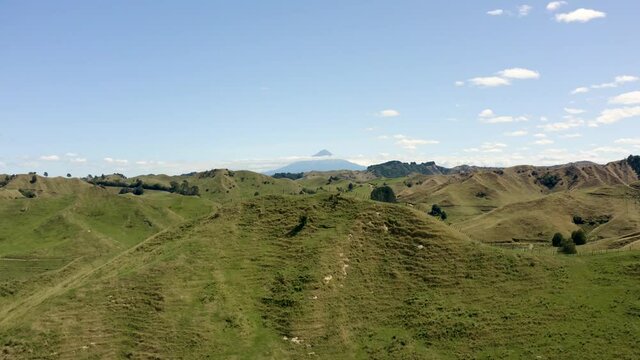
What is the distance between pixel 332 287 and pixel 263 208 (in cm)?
2545

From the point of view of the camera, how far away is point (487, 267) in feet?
237

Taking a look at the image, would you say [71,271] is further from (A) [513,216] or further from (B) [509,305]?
(A) [513,216]

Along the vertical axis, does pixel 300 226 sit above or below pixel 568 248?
above

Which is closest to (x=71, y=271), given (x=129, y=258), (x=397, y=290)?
(x=129, y=258)

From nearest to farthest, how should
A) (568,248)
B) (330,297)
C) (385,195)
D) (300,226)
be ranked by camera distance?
(330,297), (300,226), (568,248), (385,195)

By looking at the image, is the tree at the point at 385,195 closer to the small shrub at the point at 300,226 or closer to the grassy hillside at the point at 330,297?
the grassy hillside at the point at 330,297

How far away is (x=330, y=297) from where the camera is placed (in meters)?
69.6

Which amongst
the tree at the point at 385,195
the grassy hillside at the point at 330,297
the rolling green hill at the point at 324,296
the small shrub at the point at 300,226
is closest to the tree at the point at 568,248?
the rolling green hill at the point at 324,296

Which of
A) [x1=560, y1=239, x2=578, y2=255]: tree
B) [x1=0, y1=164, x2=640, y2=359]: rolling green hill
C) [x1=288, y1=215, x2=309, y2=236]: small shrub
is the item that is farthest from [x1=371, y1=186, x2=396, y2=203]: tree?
[x1=288, y1=215, x2=309, y2=236]: small shrub

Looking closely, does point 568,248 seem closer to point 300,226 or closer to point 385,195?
point 300,226

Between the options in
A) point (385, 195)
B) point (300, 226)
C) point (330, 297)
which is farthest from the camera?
point (385, 195)

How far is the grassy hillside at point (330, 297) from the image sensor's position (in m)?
59.7

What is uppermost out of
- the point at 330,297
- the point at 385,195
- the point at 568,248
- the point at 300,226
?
the point at 385,195

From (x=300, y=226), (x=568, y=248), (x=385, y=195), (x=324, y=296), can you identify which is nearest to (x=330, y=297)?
(x=324, y=296)
